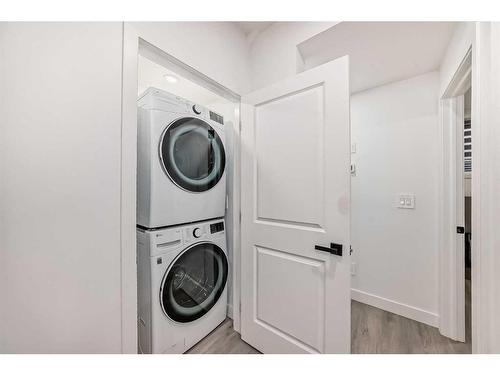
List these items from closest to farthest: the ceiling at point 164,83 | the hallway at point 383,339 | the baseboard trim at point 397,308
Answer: the ceiling at point 164,83 → the hallway at point 383,339 → the baseboard trim at point 397,308

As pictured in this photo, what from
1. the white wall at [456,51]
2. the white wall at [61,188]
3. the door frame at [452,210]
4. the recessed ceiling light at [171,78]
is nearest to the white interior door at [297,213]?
the recessed ceiling light at [171,78]

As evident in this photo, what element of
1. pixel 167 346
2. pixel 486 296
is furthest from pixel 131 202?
pixel 486 296

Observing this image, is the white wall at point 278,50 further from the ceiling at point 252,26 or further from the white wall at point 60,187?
the white wall at point 60,187

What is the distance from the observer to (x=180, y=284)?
1.35 meters

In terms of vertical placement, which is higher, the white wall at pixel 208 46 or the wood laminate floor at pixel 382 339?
the white wall at pixel 208 46

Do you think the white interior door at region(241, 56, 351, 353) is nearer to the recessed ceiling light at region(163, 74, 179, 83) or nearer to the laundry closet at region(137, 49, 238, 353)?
the laundry closet at region(137, 49, 238, 353)

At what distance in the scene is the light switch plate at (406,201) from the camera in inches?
67.9

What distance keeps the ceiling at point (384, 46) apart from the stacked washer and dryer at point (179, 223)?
886 mm

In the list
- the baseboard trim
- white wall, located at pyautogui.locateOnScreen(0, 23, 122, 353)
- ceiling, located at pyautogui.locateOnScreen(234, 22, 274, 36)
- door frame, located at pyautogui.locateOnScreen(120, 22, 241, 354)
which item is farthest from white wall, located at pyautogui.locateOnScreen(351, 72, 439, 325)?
white wall, located at pyautogui.locateOnScreen(0, 23, 122, 353)

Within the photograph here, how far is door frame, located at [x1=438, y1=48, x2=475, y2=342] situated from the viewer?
1454 millimetres

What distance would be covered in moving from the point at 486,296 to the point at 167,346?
1.60 meters

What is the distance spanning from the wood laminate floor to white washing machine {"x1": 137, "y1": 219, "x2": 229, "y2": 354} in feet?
0.30

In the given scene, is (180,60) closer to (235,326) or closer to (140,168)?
(140,168)

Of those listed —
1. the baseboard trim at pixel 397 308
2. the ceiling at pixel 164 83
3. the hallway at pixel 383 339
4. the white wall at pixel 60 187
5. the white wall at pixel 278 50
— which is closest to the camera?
the white wall at pixel 60 187
